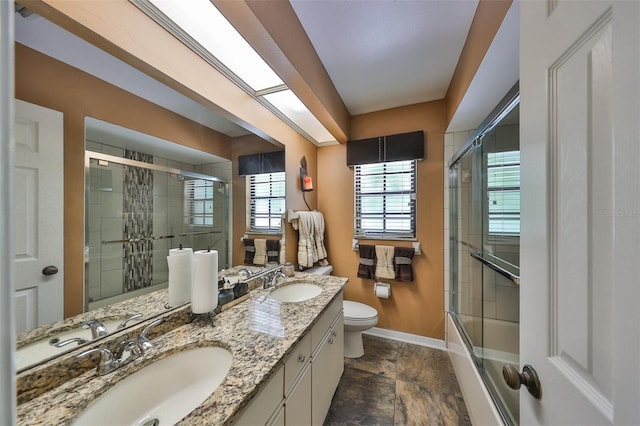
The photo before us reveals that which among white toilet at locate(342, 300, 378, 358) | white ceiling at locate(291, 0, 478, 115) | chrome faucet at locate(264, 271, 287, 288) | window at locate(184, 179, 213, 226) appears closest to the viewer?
window at locate(184, 179, 213, 226)

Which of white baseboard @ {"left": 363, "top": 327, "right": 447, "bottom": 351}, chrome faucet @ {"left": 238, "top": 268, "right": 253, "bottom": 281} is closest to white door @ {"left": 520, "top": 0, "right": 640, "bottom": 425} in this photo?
chrome faucet @ {"left": 238, "top": 268, "right": 253, "bottom": 281}

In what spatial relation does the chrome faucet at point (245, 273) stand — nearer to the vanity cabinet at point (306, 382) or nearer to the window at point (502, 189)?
the vanity cabinet at point (306, 382)

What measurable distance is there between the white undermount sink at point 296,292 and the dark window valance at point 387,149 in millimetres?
1416

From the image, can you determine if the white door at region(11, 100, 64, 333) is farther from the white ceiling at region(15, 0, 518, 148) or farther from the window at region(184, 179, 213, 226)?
the window at region(184, 179, 213, 226)

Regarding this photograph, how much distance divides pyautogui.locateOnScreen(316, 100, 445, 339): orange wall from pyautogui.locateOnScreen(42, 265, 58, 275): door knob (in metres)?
2.15

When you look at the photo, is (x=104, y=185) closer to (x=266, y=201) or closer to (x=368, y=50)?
(x=266, y=201)

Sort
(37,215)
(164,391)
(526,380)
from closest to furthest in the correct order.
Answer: (526,380) → (37,215) → (164,391)

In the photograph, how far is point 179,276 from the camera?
1.07 m

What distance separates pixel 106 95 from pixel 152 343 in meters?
0.95

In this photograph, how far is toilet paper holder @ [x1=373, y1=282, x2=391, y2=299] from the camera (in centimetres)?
228

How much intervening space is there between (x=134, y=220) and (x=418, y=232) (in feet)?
7.34

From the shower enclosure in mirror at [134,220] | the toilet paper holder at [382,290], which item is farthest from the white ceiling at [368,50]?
the toilet paper holder at [382,290]

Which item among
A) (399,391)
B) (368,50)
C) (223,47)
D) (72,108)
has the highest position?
(368,50)

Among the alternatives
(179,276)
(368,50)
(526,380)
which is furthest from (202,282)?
(368,50)
